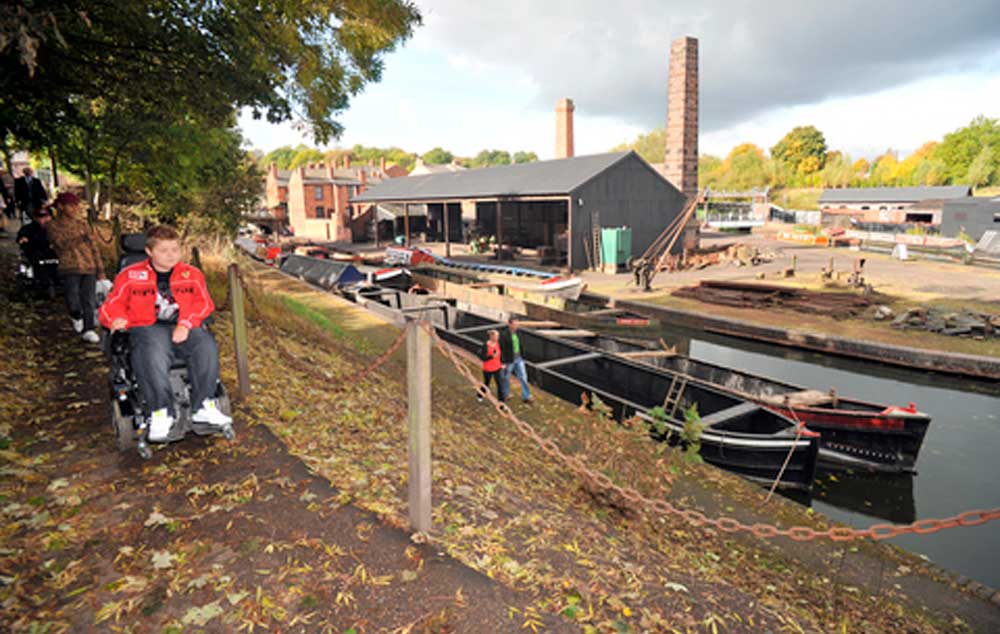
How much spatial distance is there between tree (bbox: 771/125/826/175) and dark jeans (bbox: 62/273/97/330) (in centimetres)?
13147

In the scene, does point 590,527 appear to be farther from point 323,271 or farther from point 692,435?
point 323,271

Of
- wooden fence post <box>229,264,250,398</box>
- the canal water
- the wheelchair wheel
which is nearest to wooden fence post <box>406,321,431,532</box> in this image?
the wheelchair wheel

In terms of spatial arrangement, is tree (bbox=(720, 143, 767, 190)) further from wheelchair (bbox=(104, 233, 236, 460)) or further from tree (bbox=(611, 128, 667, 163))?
wheelchair (bbox=(104, 233, 236, 460))

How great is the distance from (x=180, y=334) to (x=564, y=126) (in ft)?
152

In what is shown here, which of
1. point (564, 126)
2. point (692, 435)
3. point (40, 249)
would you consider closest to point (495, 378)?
point (692, 435)

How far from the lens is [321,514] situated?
4172 mm

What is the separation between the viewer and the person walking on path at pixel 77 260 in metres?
6.89

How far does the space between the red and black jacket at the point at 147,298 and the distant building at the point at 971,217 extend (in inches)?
2159

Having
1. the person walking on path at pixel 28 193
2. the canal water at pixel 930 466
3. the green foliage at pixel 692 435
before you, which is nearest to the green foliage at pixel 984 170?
the canal water at pixel 930 466

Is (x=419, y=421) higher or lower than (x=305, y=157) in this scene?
lower

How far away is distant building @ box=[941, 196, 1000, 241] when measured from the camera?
4259 centimetres

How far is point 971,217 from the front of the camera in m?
43.8

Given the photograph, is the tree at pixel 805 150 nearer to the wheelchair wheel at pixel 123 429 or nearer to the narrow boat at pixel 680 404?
the narrow boat at pixel 680 404

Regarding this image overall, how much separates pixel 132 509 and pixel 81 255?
4.78 m
